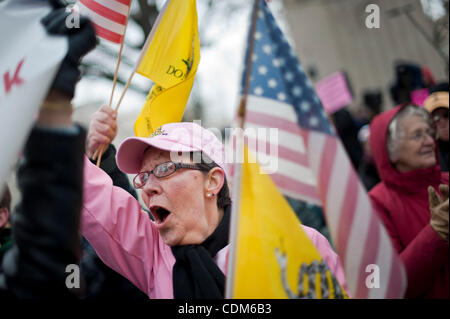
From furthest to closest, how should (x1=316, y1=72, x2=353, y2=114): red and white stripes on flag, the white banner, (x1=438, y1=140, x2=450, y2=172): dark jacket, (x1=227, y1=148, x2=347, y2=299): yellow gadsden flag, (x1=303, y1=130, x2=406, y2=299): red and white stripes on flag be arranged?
(x1=316, y1=72, x2=353, y2=114): red and white stripes on flag → (x1=438, y1=140, x2=450, y2=172): dark jacket → (x1=303, y1=130, x2=406, y2=299): red and white stripes on flag → (x1=227, y1=148, x2=347, y2=299): yellow gadsden flag → the white banner

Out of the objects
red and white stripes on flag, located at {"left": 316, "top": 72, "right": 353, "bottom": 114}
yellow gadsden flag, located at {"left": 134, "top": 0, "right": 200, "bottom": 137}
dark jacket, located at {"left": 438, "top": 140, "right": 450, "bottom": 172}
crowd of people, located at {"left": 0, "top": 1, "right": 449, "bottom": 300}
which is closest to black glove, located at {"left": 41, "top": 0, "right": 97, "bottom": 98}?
crowd of people, located at {"left": 0, "top": 1, "right": 449, "bottom": 300}

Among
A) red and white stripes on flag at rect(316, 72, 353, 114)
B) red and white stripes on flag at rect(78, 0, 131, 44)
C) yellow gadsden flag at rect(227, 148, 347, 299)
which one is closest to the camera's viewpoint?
yellow gadsden flag at rect(227, 148, 347, 299)

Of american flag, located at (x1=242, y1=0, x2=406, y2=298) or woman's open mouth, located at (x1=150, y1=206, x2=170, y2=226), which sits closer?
american flag, located at (x1=242, y1=0, x2=406, y2=298)

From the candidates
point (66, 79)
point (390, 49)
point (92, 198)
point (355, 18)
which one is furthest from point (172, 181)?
point (355, 18)

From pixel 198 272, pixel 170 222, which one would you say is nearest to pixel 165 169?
pixel 170 222

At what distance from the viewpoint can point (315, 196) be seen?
1701 mm

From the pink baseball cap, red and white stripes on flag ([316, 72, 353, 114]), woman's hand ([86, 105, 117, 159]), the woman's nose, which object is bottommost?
the woman's nose

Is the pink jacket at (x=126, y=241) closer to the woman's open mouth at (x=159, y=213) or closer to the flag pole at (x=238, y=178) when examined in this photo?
the woman's open mouth at (x=159, y=213)

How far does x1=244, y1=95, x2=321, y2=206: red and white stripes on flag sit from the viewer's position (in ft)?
5.43

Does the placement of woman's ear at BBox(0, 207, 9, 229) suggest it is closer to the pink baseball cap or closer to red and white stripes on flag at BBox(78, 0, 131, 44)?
the pink baseball cap

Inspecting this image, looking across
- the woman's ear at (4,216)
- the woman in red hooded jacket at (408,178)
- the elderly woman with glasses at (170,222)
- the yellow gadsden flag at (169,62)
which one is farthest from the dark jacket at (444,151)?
the woman's ear at (4,216)

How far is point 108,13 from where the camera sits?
2.43 metres
